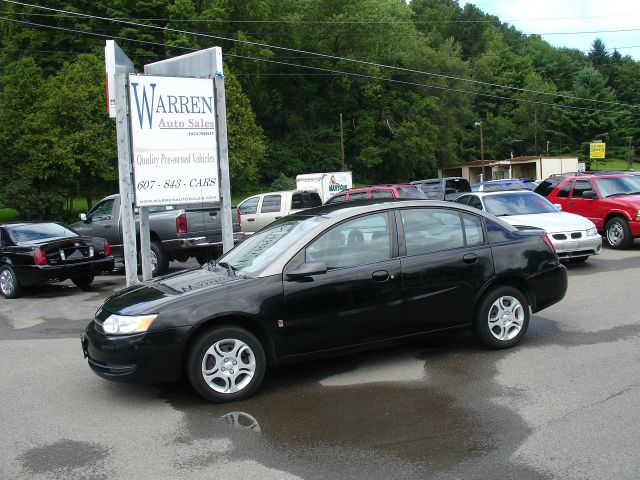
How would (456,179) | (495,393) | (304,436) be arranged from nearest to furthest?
(304,436)
(495,393)
(456,179)

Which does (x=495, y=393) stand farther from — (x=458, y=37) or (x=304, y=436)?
(x=458, y=37)

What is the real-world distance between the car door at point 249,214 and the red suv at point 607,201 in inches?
359

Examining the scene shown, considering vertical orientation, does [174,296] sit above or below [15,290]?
above

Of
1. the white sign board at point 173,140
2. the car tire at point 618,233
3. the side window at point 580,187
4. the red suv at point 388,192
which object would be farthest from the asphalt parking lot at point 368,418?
the red suv at point 388,192

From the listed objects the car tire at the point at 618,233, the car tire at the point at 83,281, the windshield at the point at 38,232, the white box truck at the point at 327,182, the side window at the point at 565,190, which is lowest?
the car tire at the point at 83,281

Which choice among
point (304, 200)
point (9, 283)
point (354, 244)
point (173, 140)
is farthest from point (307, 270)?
point (304, 200)

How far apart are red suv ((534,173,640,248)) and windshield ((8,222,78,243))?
11996mm

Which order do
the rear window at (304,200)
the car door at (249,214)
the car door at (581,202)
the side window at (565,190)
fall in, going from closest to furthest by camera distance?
1. the car door at (581,202)
2. the side window at (565,190)
3. the rear window at (304,200)
4. the car door at (249,214)

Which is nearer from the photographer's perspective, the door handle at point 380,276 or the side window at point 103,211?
the door handle at point 380,276

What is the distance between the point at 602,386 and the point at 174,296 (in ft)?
12.5

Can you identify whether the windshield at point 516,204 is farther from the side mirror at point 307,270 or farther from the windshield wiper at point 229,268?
the side mirror at point 307,270

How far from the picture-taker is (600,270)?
11609mm

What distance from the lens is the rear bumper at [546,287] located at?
6.56 metres

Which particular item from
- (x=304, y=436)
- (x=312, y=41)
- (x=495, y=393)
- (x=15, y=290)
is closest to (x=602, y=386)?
(x=495, y=393)
